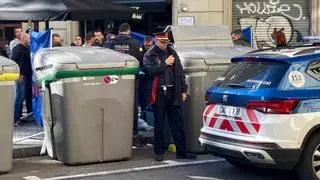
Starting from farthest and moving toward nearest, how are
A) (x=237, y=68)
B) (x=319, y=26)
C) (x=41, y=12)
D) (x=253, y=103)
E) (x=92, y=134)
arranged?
(x=319, y=26), (x=41, y=12), (x=92, y=134), (x=237, y=68), (x=253, y=103)

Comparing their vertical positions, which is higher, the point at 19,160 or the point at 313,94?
the point at 313,94

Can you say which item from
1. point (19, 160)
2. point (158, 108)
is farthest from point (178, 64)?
point (19, 160)

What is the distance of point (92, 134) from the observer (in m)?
8.30

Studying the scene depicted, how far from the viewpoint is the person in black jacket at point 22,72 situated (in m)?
11.2

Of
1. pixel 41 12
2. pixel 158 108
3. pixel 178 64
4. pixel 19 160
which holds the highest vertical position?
pixel 41 12

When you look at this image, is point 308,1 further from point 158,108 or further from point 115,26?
point 158,108

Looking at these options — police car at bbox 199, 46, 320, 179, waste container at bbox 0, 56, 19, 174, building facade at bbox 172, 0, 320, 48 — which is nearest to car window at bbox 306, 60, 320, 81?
police car at bbox 199, 46, 320, 179

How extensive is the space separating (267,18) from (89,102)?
34.4ft

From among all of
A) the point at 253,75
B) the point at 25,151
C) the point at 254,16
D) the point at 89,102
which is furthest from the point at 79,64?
the point at 254,16

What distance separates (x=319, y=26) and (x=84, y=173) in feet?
38.0

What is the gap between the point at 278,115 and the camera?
6.74 metres

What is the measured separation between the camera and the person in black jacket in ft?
36.6

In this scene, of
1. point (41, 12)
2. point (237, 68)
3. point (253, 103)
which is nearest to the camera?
point (253, 103)

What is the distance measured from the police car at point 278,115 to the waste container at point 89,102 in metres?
1.73
